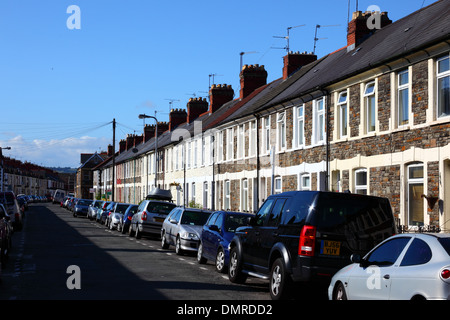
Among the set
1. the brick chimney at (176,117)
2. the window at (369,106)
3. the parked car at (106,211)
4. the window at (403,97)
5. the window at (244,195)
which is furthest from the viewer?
the brick chimney at (176,117)

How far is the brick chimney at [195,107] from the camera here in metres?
62.2

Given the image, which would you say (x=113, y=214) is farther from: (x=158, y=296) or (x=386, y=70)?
(x=158, y=296)

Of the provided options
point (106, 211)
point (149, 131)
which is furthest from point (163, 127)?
point (106, 211)

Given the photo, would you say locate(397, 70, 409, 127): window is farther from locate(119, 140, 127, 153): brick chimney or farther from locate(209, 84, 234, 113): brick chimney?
locate(119, 140, 127, 153): brick chimney

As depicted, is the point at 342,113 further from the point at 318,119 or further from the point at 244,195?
the point at 244,195

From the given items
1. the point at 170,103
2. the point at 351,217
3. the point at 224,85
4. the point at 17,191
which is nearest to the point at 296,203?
the point at 351,217

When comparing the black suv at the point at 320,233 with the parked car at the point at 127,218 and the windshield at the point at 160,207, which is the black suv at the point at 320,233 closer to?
the windshield at the point at 160,207

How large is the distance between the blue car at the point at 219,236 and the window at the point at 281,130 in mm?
12417

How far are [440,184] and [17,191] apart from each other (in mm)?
178858

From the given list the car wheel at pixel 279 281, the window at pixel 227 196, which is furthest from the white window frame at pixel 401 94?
the window at pixel 227 196

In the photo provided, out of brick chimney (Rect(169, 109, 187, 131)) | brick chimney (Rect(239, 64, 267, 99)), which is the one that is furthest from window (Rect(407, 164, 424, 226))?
brick chimney (Rect(169, 109, 187, 131))

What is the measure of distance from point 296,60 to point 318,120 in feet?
44.3

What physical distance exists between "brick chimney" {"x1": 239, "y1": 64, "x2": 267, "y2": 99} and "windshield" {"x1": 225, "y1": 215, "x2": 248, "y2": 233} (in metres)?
30.3

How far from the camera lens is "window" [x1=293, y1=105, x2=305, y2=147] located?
2977cm
